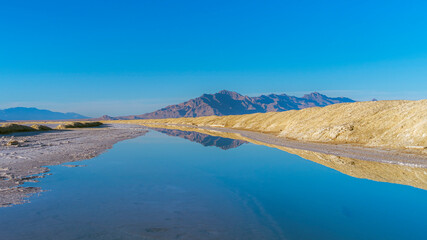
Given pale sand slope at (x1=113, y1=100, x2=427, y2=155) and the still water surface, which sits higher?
pale sand slope at (x1=113, y1=100, x2=427, y2=155)

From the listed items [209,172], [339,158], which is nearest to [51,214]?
[209,172]

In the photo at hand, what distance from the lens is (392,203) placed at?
10.9m

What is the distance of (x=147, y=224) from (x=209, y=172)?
9.10 metres

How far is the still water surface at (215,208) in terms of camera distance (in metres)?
8.06

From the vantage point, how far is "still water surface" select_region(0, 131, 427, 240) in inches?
317

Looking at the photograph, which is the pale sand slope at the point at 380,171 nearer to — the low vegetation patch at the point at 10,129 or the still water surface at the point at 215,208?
the still water surface at the point at 215,208

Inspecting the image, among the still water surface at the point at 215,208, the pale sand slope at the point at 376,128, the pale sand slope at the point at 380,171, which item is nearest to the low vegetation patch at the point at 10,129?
the still water surface at the point at 215,208

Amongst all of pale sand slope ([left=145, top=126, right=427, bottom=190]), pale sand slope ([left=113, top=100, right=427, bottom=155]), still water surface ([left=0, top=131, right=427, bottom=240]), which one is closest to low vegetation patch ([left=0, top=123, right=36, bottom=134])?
still water surface ([left=0, top=131, right=427, bottom=240])

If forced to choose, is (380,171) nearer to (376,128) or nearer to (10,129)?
(376,128)

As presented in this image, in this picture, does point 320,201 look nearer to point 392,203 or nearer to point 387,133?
point 392,203

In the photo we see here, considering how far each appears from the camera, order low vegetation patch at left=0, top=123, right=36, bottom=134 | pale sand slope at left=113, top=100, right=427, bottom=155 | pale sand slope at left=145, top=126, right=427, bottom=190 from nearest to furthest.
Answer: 1. pale sand slope at left=145, top=126, right=427, bottom=190
2. pale sand slope at left=113, top=100, right=427, bottom=155
3. low vegetation patch at left=0, top=123, right=36, bottom=134

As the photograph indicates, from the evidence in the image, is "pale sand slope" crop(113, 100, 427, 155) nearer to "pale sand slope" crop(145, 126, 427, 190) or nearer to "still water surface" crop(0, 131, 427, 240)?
"pale sand slope" crop(145, 126, 427, 190)

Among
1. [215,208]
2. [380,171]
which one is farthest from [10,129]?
[380,171]

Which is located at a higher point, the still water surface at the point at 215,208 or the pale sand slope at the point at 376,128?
the pale sand slope at the point at 376,128
